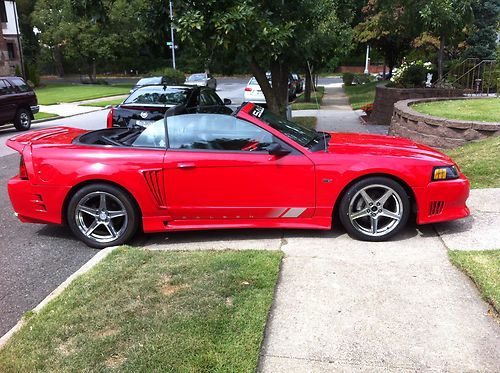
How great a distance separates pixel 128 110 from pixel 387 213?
6760 millimetres

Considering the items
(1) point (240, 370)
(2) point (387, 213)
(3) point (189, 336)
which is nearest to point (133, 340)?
(3) point (189, 336)

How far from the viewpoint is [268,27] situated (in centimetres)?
854

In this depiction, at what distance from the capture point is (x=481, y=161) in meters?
7.21

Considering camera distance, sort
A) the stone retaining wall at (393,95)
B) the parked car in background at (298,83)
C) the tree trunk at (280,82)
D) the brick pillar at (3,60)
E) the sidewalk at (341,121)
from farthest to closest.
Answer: the brick pillar at (3,60), the parked car in background at (298,83), the stone retaining wall at (393,95), the sidewalk at (341,121), the tree trunk at (280,82)

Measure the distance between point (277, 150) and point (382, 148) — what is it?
3.73 feet

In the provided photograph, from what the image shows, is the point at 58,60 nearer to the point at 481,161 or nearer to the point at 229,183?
the point at 481,161

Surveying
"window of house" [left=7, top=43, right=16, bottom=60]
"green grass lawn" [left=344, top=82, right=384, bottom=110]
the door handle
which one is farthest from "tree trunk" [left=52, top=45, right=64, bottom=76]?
the door handle

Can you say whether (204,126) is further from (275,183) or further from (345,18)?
(345,18)

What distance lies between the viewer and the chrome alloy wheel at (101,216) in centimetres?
512

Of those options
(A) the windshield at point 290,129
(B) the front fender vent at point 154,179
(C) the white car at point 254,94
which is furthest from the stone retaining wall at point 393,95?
(B) the front fender vent at point 154,179

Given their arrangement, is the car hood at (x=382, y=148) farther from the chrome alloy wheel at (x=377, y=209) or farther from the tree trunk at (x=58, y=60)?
the tree trunk at (x=58, y=60)

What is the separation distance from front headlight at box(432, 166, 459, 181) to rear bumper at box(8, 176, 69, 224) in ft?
12.0

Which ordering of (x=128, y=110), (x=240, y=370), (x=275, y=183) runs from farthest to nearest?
(x=128, y=110) → (x=275, y=183) → (x=240, y=370)

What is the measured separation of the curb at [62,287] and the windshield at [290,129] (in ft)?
6.73
